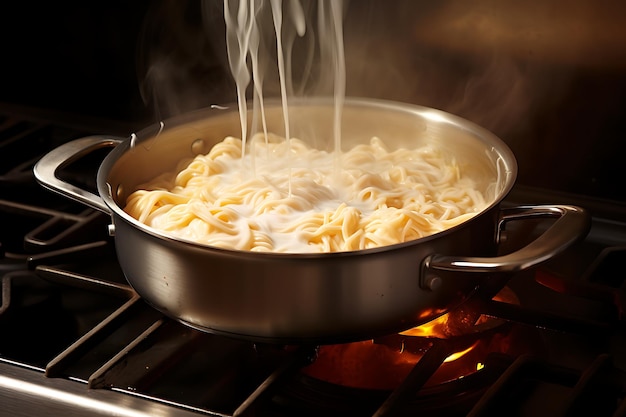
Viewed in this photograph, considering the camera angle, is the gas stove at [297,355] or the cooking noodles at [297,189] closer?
the gas stove at [297,355]

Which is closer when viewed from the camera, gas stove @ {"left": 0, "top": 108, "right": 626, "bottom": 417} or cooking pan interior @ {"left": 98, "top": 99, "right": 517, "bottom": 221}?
gas stove @ {"left": 0, "top": 108, "right": 626, "bottom": 417}

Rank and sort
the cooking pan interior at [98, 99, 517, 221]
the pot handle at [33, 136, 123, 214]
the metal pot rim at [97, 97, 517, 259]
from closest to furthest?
the metal pot rim at [97, 97, 517, 259] < the pot handle at [33, 136, 123, 214] < the cooking pan interior at [98, 99, 517, 221]

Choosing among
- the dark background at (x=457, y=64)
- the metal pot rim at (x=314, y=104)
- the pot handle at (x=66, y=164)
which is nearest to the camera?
the metal pot rim at (x=314, y=104)

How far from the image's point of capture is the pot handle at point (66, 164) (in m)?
1.42

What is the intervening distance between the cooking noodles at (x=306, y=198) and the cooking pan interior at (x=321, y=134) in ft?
0.07

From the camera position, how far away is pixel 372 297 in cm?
121

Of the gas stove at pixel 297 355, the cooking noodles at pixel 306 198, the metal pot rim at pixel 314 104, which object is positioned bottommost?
the gas stove at pixel 297 355

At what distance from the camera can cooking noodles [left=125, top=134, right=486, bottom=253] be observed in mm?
1443

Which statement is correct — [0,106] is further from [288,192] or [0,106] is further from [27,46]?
[288,192]

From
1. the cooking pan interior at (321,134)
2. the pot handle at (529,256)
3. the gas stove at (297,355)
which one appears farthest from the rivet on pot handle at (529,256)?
the cooking pan interior at (321,134)

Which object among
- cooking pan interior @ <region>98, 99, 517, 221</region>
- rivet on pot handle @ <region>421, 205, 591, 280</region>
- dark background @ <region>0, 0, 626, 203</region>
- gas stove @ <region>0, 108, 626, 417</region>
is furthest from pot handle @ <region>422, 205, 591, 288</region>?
Result: dark background @ <region>0, 0, 626, 203</region>

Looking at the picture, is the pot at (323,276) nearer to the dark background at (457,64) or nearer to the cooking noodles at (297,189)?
the cooking noodles at (297,189)

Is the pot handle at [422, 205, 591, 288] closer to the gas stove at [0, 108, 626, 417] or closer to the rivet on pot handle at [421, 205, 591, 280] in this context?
the rivet on pot handle at [421, 205, 591, 280]

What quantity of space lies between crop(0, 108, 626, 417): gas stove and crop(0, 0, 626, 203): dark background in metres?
0.19
